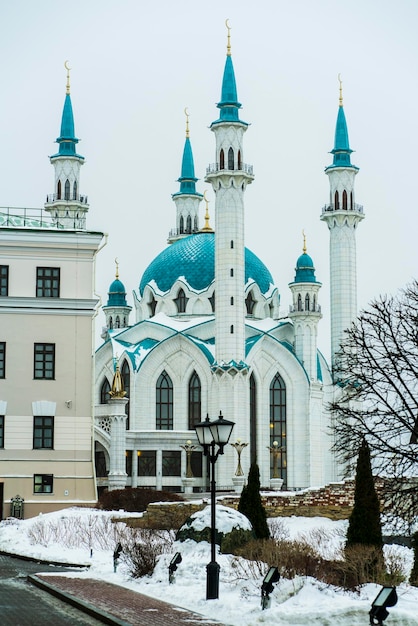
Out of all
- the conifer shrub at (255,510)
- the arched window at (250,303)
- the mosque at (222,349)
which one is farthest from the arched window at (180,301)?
the conifer shrub at (255,510)

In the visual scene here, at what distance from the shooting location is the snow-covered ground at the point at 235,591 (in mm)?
14562

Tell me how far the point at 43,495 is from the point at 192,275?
39015 millimetres

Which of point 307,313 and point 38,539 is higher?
point 307,313

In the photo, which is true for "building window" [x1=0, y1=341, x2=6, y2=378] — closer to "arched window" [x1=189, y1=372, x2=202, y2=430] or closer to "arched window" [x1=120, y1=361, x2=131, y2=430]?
"arched window" [x1=120, y1=361, x2=131, y2=430]

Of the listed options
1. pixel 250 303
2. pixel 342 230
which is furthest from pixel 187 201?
pixel 342 230

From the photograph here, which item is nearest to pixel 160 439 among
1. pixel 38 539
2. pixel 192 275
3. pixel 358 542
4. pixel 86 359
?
pixel 192 275

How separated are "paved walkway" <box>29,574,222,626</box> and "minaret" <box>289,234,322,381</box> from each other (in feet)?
169

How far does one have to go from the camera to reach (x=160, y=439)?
6731 centimetres

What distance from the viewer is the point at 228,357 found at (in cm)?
6575

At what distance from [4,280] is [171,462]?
2864 centimetres

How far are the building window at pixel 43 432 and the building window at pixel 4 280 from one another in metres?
4.56

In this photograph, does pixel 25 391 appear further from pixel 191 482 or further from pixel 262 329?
pixel 262 329

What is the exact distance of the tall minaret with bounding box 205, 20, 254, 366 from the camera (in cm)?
6588

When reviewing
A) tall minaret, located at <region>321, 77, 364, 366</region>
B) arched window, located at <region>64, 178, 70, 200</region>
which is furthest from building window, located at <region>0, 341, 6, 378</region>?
arched window, located at <region>64, 178, 70, 200</region>
